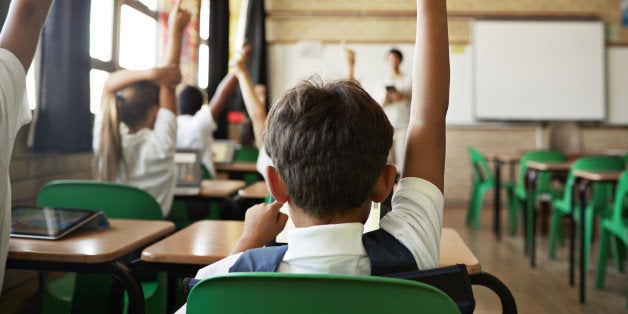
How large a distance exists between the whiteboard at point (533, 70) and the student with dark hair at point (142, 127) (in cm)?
608

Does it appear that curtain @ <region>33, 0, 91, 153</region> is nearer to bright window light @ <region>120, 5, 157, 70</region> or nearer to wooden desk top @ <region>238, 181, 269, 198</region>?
wooden desk top @ <region>238, 181, 269, 198</region>

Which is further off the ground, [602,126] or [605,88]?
[605,88]

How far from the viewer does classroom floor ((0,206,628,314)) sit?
8.45 feet

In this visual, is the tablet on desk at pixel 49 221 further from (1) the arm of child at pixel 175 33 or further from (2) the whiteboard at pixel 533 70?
(2) the whiteboard at pixel 533 70

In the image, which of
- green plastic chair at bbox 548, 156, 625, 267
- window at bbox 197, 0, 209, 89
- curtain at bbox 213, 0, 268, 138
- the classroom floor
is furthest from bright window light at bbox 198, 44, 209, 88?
green plastic chair at bbox 548, 156, 625, 267

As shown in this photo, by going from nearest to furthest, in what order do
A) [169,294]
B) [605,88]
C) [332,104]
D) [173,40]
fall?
1. [332,104]
2. [169,294]
3. [173,40]
4. [605,88]

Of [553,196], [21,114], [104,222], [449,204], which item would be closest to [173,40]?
[104,222]

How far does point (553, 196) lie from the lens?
5.03 m

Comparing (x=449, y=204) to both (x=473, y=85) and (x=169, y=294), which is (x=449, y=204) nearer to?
(x=473, y=85)

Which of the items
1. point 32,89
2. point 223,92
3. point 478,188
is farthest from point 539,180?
point 32,89

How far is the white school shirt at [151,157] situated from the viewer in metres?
2.65

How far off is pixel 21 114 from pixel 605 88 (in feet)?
26.2

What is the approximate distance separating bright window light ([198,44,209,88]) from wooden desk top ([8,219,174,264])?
4.82m

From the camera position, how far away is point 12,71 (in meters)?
1.25
